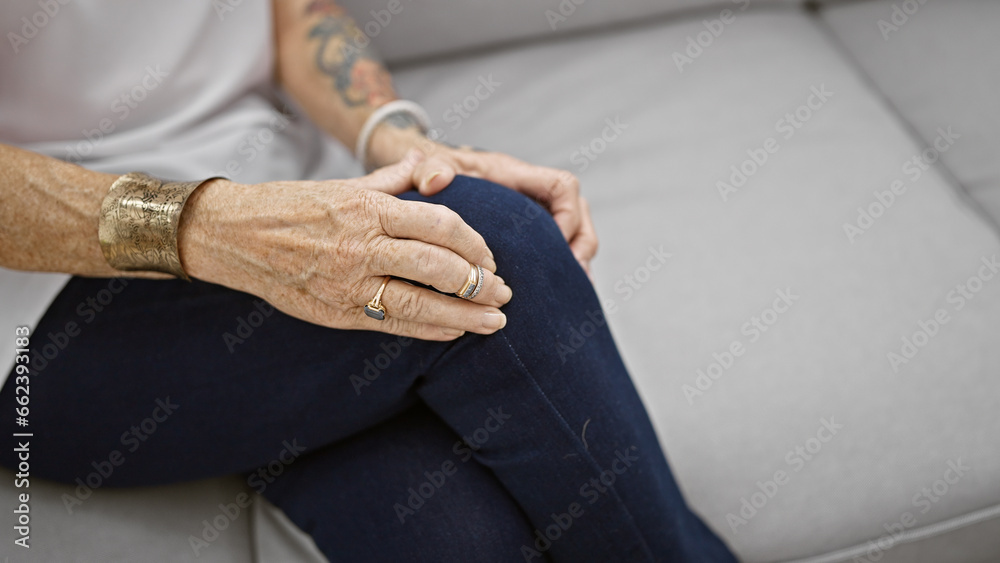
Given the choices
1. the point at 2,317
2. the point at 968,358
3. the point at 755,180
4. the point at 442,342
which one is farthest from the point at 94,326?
the point at 968,358

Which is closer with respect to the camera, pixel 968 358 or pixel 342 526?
pixel 342 526

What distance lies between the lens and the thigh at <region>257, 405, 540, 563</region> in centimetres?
70

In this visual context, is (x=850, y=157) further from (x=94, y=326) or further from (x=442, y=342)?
(x=94, y=326)

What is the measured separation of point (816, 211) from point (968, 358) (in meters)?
0.29

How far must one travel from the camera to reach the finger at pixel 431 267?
593 mm

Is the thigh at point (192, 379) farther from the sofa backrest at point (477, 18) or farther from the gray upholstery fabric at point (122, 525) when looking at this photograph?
the sofa backrest at point (477, 18)

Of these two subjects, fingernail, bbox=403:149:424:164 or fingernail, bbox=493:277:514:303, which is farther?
fingernail, bbox=403:149:424:164

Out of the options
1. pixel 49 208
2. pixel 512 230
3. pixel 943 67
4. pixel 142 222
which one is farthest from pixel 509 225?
pixel 943 67

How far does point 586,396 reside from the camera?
0.67 meters

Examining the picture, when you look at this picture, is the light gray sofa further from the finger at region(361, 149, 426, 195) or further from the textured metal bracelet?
the finger at region(361, 149, 426, 195)

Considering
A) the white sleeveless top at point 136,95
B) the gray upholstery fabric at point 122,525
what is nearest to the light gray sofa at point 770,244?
the gray upholstery fabric at point 122,525

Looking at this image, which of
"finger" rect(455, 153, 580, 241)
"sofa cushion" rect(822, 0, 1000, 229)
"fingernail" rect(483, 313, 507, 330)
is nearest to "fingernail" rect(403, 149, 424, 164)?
"finger" rect(455, 153, 580, 241)

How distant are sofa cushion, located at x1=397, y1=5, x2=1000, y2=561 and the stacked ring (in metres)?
0.42

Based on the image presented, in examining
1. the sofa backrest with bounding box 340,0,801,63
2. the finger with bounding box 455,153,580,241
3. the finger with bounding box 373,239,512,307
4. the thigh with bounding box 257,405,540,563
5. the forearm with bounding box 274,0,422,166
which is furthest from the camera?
the sofa backrest with bounding box 340,0,801,63
